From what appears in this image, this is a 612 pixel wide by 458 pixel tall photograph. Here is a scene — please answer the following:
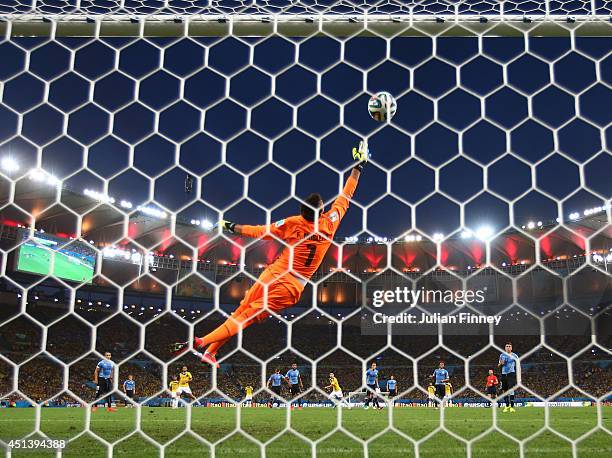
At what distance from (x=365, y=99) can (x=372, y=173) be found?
1.06 m

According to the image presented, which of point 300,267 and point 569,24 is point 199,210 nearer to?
point 300,267

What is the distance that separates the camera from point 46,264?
20.6m

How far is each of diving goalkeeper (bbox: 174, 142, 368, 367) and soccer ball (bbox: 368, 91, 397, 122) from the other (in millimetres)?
332

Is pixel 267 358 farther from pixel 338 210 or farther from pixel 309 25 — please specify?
pixel 309 25

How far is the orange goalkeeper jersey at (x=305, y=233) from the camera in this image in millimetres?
2799

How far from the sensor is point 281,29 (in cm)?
257

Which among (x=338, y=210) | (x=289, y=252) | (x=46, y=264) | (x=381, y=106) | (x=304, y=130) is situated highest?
(x=304, y=130)

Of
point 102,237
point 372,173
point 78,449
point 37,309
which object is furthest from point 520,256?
point 78,449

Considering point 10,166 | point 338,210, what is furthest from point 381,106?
point 10,166

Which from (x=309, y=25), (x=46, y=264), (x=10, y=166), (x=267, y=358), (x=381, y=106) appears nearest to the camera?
(x=309, y=25)

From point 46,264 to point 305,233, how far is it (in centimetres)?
2007

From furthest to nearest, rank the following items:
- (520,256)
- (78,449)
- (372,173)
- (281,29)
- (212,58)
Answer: (520,256), (372,173), (78,449), (212,58), (281,29)

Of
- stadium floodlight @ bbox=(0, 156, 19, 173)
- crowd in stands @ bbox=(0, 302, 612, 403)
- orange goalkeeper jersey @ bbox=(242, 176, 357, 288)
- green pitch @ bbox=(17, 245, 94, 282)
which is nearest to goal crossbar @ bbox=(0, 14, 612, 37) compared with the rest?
orange goalkeeper jersey @ bbox=(242, 176, 357, 288)

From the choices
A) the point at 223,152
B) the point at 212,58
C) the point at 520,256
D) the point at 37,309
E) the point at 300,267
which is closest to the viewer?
the point at 223,152
